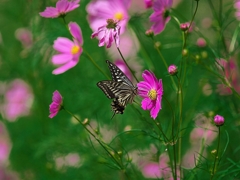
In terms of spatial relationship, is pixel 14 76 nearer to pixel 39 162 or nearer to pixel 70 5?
pixel 39 162

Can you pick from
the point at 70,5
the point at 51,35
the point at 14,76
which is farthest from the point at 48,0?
the point at 70,5

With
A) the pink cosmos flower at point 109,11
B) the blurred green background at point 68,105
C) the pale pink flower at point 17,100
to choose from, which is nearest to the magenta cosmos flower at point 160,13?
the pink cosmos flower at point 109,11

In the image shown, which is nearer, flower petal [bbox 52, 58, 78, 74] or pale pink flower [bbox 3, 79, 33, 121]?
flower petal [bbox 52, 58, 78, 74]

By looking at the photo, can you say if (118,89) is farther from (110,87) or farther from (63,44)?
(63,44)

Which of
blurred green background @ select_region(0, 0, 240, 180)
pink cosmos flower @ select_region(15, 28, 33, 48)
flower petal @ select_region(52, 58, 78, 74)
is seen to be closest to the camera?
flower petal @ select_region(52, 58, 78, 74)

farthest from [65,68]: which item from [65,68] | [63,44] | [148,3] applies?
[148,3]

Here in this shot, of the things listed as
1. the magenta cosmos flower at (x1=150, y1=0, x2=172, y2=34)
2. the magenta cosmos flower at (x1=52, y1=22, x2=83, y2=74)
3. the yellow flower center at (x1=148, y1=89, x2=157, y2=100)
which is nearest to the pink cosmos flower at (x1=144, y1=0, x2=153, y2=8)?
the magenta cosmos flower at (x1=150, y1=0, x2=172, y2=34)

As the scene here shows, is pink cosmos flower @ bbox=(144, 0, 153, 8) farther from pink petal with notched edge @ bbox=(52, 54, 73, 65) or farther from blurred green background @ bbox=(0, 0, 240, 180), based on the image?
blurred green background @ bbox=(0, 0, 240, 180)
